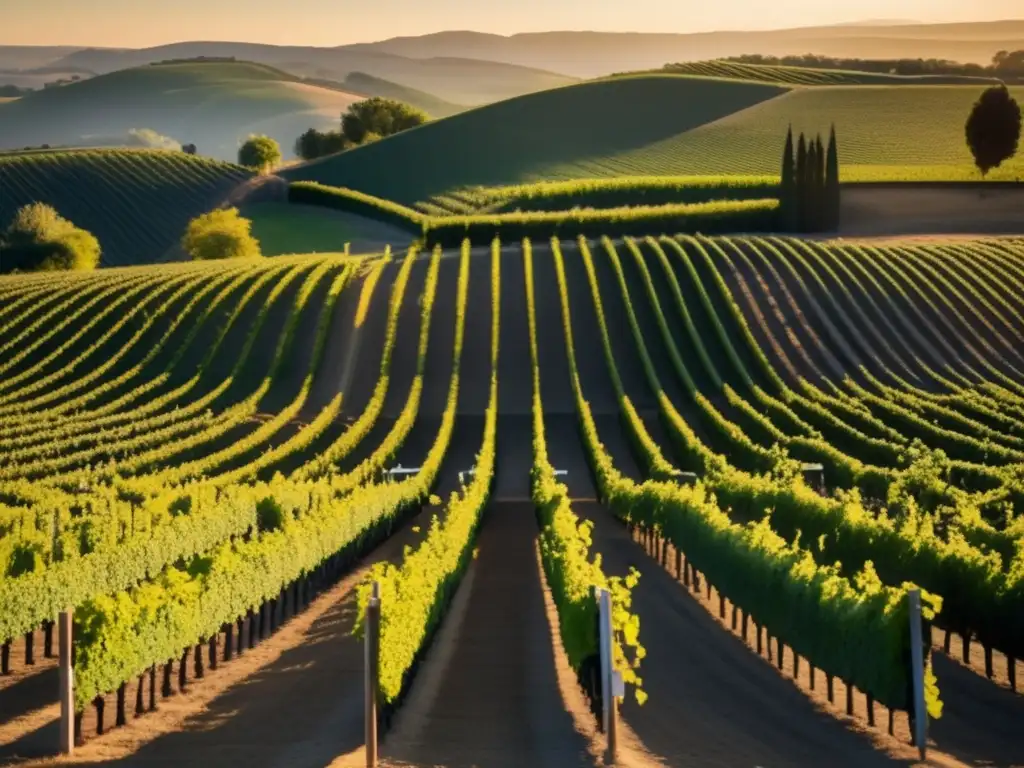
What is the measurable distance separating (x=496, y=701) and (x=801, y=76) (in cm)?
16663

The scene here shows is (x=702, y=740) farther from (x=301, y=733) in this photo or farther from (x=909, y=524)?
(x=909, y=524)

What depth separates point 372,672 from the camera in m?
18.2

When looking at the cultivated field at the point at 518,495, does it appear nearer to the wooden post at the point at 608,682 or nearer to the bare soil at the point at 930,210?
the wooden post at the point at 608,682

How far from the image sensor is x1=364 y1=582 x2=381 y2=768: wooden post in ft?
57.9

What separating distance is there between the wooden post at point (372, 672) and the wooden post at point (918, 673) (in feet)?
20.2

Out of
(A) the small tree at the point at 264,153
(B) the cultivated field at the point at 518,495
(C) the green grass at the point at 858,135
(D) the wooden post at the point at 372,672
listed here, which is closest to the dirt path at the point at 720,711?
(B) the cultivated field at the point at 518,495

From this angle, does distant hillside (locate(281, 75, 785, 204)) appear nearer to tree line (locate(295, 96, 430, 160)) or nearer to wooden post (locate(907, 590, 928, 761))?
tree line (locate(295, 96, 430, 160))

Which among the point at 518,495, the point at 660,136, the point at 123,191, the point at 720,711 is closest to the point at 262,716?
the point at 720,711

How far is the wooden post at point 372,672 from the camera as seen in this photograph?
57.9 ft

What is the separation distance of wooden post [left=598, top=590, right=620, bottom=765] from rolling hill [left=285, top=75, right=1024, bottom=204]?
103700mm

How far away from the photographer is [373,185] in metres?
140

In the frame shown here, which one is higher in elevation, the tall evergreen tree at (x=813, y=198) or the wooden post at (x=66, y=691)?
the tall evergreen tree at (x=813, y=198)

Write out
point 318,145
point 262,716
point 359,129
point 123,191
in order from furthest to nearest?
point 359,129 < point 318,145 < point 123,191 < point 262,716

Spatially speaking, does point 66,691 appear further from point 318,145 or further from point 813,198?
point 318,145
